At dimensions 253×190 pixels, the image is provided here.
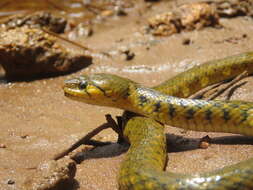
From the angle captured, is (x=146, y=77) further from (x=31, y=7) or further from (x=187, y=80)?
(x=31, y=7)

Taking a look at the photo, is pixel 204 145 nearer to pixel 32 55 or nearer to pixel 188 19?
pixel 32 55

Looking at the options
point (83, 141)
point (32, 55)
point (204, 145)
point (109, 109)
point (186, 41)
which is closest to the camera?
point (204, 145)

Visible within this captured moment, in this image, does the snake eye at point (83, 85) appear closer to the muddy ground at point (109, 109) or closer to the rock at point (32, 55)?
the muddy ground at point (109, 109)

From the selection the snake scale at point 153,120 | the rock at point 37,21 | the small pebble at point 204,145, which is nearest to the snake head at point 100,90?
the snake scale at point 153,120

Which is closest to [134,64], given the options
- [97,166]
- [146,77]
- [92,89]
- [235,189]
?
[146,77]

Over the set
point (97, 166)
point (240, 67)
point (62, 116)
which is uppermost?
point (240, 67)

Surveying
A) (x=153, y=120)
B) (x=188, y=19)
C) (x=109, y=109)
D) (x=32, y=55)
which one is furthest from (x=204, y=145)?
(x=188, y=19)
